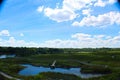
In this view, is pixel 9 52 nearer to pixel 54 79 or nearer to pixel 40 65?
pixel 40 65

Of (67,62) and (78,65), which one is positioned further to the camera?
(67,62)

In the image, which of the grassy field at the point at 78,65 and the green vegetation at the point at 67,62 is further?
the green vegetation at the point at 67,62

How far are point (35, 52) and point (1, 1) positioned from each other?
158703mm

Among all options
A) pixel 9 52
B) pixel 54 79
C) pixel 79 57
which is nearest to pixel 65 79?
pixel 54 79

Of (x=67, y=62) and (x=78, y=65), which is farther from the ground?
(x=67, y=62)

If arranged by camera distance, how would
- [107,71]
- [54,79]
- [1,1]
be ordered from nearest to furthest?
1. [1,1]
2. [54,79]
3. [107,71]

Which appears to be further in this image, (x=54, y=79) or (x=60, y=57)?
(x=60, y=57)

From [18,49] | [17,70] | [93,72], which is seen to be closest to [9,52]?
[18,49]

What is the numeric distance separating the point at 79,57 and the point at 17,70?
1960 inches

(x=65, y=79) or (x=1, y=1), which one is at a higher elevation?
(x=1, y=1)

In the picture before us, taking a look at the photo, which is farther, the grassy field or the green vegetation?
the green vegetation

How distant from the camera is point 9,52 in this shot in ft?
497

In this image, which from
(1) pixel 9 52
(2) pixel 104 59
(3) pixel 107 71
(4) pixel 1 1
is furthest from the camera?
(1) pixel 9 52

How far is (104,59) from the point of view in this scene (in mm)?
108438
